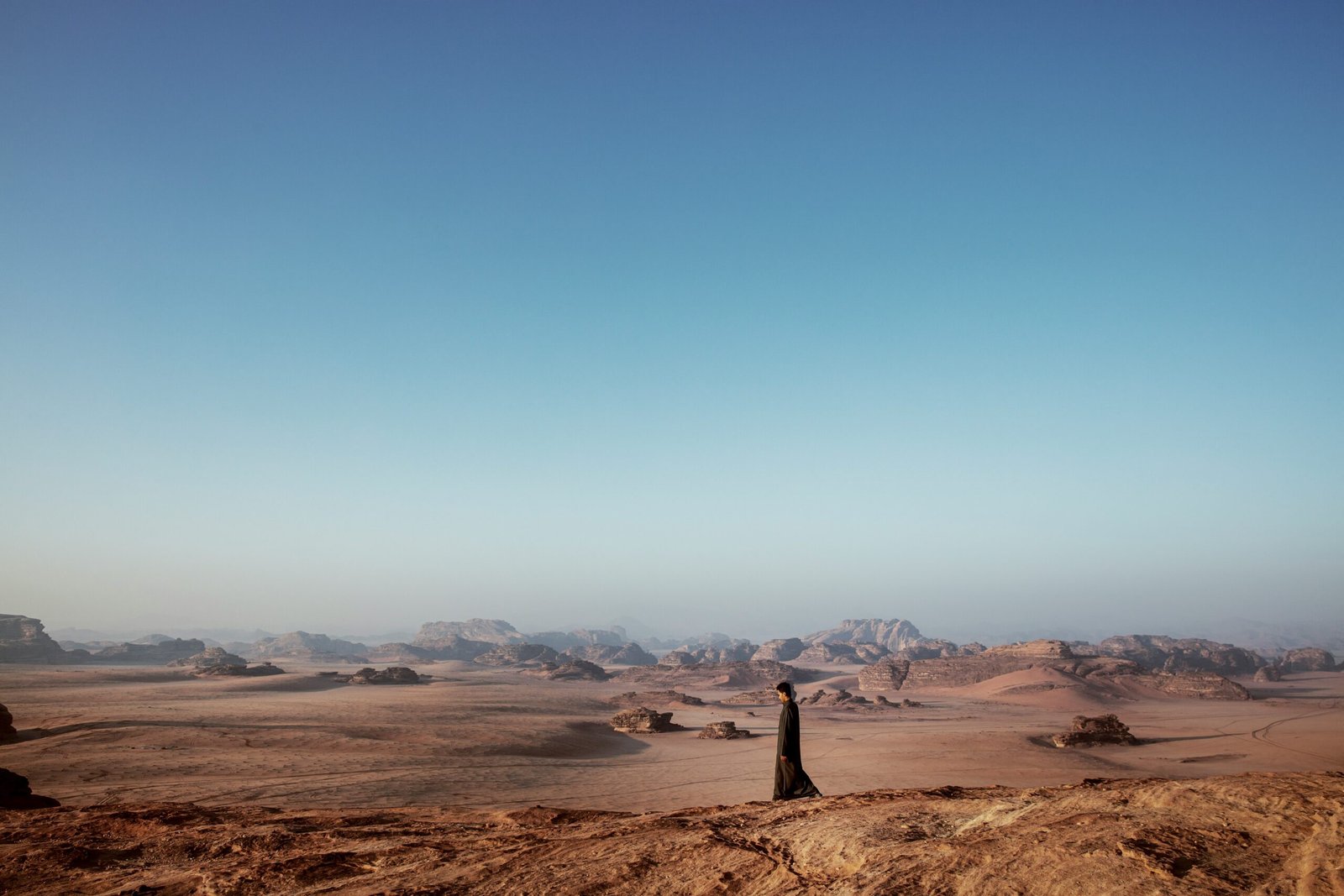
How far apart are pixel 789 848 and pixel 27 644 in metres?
98.2

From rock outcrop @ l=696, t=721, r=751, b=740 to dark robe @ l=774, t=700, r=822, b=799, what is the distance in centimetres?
2030

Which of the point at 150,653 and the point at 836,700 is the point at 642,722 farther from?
the point at 150,653

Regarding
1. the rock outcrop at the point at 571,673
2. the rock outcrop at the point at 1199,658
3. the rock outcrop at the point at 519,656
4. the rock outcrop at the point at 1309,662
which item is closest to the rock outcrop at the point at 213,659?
the rock outcrop at the point at 519,656

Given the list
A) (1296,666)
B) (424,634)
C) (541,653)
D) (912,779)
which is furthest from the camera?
(424,634)

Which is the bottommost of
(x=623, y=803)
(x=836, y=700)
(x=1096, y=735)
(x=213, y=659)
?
(x=836, y=700)

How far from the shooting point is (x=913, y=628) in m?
180

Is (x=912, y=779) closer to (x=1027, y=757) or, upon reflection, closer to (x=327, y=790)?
(x=1027, y=757)

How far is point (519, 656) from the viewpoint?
9688 centimetres

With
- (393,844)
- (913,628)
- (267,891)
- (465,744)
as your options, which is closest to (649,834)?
(393,844)

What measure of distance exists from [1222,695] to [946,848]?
56301 mm

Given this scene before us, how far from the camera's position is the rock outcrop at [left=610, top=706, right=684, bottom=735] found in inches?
1266

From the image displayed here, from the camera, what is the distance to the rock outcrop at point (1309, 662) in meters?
77.6

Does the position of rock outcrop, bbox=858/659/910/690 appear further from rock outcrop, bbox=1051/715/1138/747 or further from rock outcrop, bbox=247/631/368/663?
rock outcrop, bbox=247/631/368/663

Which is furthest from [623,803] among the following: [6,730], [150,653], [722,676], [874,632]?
[874,632]
